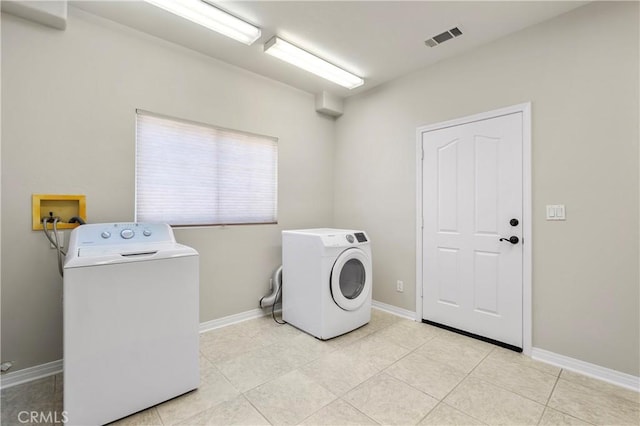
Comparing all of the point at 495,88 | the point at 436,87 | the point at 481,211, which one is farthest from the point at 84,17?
the point at 481,211

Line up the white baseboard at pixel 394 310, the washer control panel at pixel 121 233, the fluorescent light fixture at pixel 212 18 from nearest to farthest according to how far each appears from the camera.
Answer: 1. the washer control panel at pixel 121 233
2. the fluorescent light fixture at pixel 212 18
3. the white baseboard at pixel 394 310

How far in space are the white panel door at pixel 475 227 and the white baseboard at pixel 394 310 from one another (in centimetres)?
16

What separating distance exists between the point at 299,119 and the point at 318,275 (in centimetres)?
191

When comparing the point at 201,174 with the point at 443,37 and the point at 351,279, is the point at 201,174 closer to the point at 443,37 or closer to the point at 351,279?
the point at 351,279

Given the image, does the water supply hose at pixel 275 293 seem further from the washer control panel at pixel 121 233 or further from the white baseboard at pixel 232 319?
the washer control panel at pixel 121 233

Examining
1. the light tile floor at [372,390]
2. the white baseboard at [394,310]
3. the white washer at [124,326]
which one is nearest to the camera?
the white washer at [124,326]

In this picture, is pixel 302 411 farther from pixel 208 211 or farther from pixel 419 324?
pixel 208 211

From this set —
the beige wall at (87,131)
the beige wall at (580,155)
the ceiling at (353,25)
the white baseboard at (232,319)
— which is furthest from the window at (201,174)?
the beige wall at (580,155)

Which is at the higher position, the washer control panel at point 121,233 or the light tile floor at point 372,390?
the washer control panel at point 121,233

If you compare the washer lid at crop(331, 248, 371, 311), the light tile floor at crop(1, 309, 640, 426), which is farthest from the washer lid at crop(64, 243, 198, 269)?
the washer lid at crop(331, 248, 371, 311)

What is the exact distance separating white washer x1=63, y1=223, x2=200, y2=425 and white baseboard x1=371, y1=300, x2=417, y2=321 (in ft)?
7.00

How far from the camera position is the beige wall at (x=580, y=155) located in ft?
6.31

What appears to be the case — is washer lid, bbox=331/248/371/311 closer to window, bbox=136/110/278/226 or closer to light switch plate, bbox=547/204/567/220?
window, bbox=136/110/278/226

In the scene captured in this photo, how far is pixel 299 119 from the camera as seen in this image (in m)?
3.49
